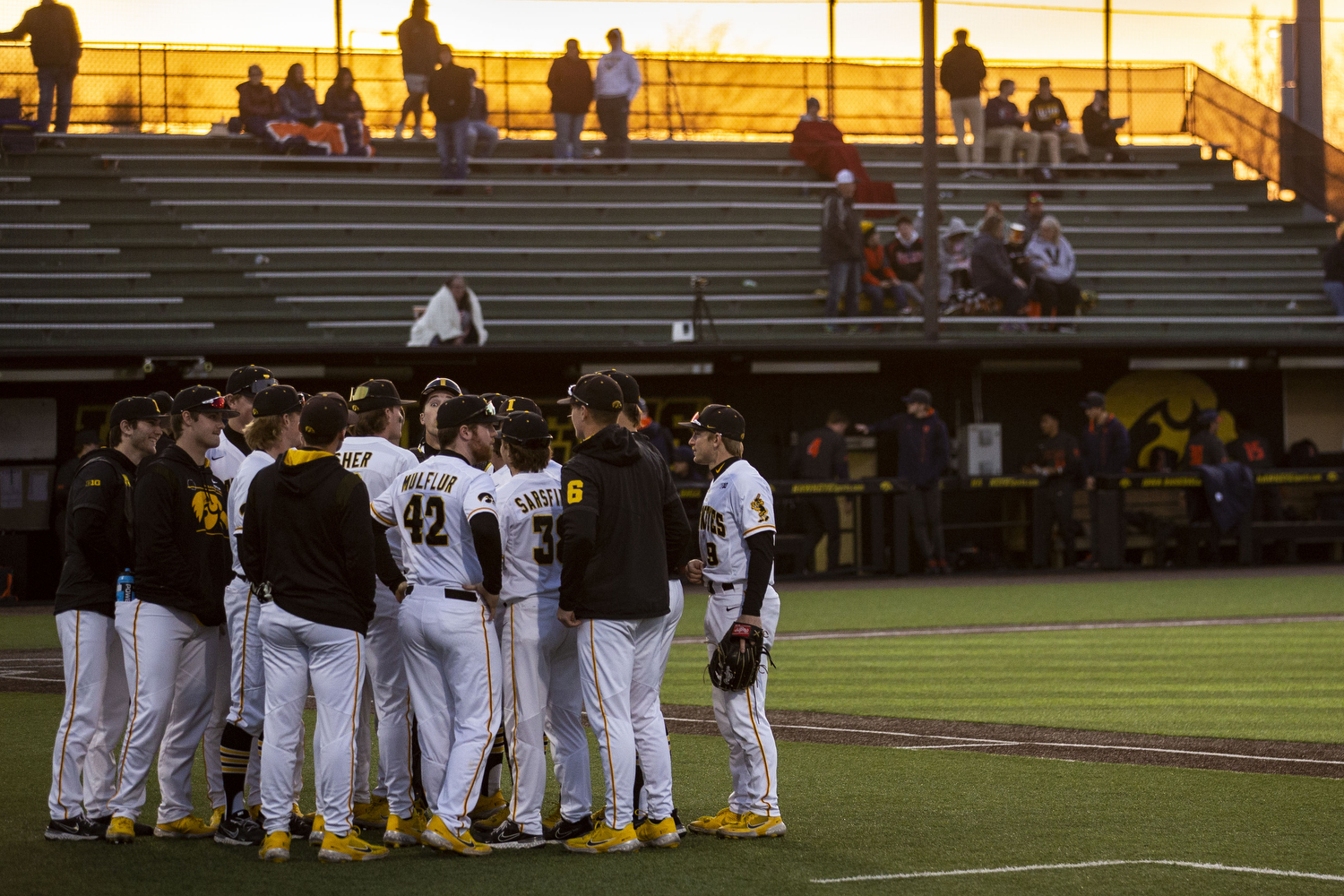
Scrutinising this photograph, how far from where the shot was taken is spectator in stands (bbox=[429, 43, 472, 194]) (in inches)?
843

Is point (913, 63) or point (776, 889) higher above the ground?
point (913, 63)

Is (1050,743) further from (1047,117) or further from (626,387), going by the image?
(1047,117)

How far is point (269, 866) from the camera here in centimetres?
573

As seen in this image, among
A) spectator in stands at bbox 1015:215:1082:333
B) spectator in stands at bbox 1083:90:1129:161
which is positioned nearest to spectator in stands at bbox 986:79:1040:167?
spectator in stands at bbox 1083:90:1129:161

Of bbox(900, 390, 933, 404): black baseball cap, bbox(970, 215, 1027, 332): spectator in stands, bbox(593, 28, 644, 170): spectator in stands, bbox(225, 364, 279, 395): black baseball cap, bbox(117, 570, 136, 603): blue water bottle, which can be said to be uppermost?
bbox(593, 28, 644, 170): spectator in stands

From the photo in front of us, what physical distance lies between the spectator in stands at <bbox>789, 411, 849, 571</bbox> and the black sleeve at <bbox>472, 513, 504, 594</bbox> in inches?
492

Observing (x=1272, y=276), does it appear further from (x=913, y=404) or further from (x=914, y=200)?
(x=913, y=404)

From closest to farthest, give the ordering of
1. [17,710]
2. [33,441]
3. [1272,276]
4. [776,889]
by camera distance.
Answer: [776,889] < [17,710] < [33,441] < [1272,276]

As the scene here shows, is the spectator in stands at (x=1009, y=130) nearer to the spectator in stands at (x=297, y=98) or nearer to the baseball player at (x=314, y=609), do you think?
the spectator in stands at (x=297, y=98)

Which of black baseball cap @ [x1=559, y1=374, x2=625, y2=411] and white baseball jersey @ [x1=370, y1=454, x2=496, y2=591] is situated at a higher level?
black baseball cap @ [x1=559, y1=374, x2=625, y2=411]

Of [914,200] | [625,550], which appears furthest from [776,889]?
[914,200]

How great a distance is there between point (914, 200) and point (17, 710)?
17.2 m

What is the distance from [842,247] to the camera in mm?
20344

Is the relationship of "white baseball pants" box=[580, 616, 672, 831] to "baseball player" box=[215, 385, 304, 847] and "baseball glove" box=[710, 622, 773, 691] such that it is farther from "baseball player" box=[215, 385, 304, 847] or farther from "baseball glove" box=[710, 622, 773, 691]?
"baseball player" box=[215, 385, 304, 847]
